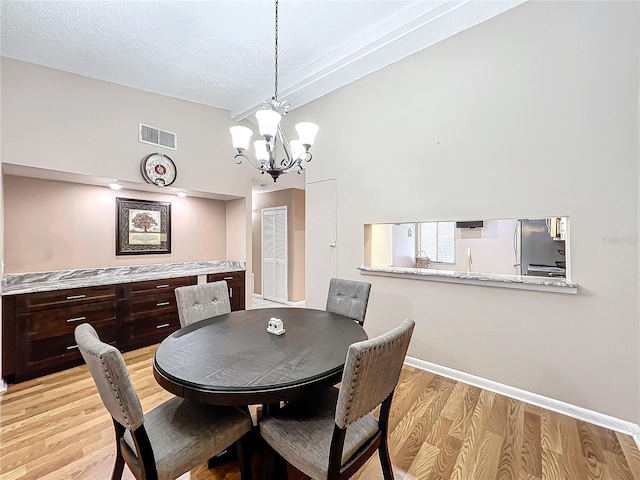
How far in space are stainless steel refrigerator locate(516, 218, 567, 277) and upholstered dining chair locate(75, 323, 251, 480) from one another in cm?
340

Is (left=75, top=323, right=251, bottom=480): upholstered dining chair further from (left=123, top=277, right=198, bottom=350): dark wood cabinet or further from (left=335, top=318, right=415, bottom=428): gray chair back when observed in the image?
(left=123, top=277, right=198, bottom=350): dark wood cabinet

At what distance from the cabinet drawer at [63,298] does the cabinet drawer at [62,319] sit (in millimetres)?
49

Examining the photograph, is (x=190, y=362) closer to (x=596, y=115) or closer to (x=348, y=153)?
(x=348, y=153)

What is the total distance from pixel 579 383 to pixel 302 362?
2266 mm

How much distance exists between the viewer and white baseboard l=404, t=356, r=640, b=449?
205 centimetres

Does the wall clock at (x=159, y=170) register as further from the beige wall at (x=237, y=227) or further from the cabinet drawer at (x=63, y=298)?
the cabinet drawer at (x=63, y=298)

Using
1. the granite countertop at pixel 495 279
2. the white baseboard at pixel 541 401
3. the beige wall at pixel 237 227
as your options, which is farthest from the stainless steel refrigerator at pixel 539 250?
the beige wall at pixel 237 227

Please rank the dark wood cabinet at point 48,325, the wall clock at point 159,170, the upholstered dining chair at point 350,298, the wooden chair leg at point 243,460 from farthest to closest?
1. the wall clock at point 159,170
2. the dark wood cabinet at point 48,325
3. the upholstered dining chair at point 350,298
4. the wooden chair leg at point 243,460

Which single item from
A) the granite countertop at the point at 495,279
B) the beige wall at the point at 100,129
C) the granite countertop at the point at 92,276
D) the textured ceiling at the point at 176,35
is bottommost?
the granite countertop at the point at 92,276

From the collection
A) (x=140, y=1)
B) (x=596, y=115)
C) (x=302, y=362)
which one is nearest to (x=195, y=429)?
(x=302, y=362)

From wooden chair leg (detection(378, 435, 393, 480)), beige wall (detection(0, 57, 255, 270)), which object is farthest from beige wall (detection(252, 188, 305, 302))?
wooden chair leg (detection(378, 435, 393, 480))

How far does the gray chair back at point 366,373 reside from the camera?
1128mm

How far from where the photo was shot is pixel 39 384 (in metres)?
2.69

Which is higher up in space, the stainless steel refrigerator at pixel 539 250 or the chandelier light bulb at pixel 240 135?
the chandelier light bulb at pixel 240 135
